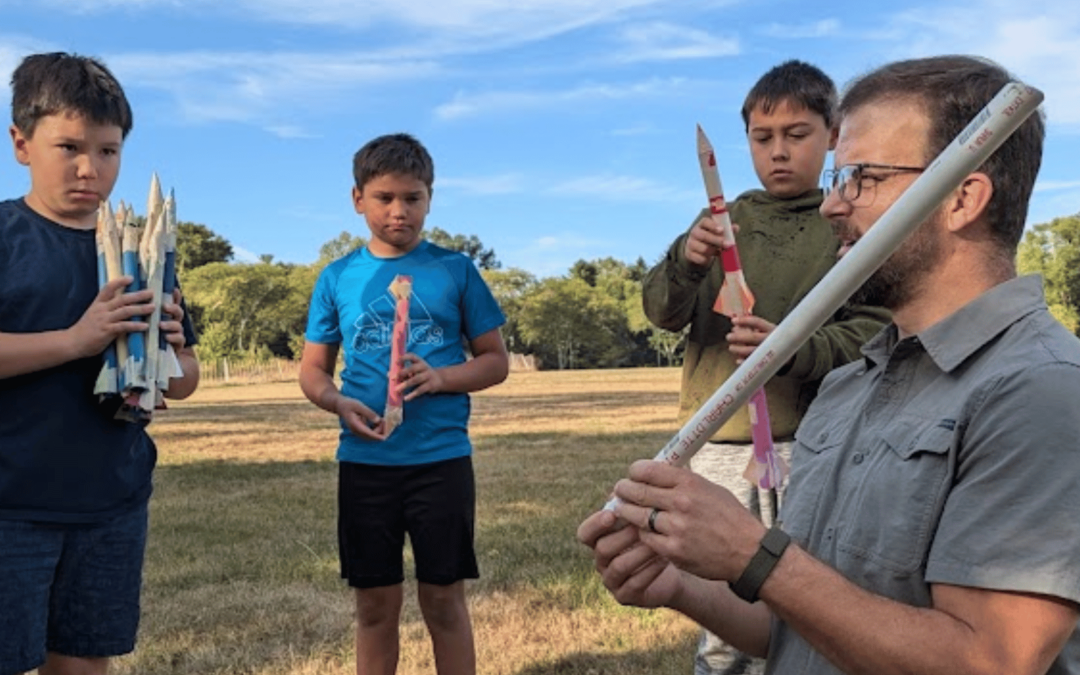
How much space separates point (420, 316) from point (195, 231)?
100841 mm

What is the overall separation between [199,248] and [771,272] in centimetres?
10168

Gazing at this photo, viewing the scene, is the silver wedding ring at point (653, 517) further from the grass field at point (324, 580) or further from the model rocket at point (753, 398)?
the grass field at point (324, 580)

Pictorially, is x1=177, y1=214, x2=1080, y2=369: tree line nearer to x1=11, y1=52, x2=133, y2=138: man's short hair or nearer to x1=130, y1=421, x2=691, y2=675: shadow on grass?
x1=130, y1=421, x2=691, y2=675: shadow on grass

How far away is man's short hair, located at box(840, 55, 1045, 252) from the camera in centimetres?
190

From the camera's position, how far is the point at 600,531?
6.26ft

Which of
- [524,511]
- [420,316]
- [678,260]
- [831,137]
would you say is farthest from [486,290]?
[524,511]

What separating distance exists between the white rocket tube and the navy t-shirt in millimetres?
2016

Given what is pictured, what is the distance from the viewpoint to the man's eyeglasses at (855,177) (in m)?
1.98

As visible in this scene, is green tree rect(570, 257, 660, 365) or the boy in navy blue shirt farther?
green tree rect(570, 257, 660, 365)

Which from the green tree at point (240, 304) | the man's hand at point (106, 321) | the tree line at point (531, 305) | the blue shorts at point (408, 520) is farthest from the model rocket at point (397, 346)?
the green tree at point (240, 304)

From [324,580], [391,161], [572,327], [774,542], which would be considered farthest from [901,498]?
[572,327]

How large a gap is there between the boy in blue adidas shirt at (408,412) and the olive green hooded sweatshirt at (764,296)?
3.01 ft

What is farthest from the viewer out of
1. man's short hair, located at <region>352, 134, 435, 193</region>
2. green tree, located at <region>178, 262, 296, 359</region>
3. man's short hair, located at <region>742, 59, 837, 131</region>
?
green tree, located at <region>178, 262, 296, 359</region>

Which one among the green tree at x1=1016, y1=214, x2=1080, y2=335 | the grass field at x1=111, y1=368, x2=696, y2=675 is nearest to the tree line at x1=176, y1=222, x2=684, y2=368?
the green tree at x1=1016, y1=214, x2=1080, y2=335
